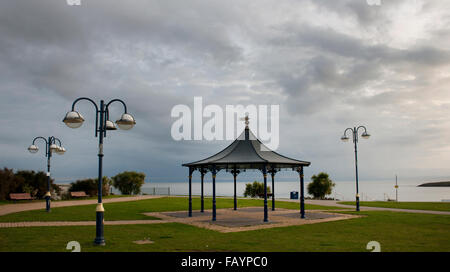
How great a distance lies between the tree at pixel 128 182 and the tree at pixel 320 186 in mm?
28401

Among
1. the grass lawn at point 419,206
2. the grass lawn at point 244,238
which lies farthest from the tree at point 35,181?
the grass lawn at point 419,206

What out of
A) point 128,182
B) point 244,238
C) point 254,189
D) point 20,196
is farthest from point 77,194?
point 244,238

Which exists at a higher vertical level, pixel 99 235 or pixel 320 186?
pixel 99 235

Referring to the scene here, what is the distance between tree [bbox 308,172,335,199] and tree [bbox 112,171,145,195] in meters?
28.4

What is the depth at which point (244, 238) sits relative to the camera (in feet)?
44.0

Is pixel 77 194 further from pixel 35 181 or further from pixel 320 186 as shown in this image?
pixel 320 186

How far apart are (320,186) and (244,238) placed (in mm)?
38966

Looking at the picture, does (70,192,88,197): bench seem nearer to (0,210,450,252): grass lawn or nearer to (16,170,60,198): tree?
(16,170,60,198): tree

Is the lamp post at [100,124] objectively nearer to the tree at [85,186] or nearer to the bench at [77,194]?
the bench at [77,194]
